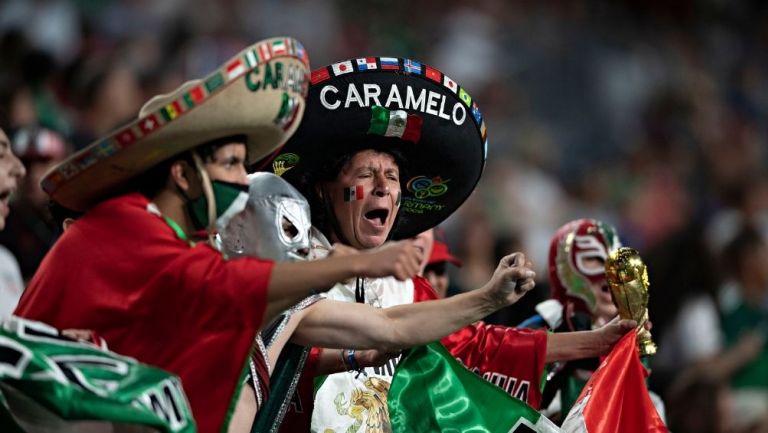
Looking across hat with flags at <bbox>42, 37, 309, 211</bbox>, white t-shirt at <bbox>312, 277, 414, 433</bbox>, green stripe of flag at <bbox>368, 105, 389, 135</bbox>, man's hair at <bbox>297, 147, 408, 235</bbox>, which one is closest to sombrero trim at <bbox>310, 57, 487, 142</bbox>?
green stripe of flag at <bbox>368, 105, 389, 135</bbox>

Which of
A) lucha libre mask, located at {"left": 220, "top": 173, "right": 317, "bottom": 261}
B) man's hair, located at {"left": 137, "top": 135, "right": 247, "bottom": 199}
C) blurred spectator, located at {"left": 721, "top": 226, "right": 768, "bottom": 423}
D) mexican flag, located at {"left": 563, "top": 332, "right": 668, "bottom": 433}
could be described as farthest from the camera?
blurred spectator, located at {"left": 721, "top": 226, "right": 768, "bottom": 423}

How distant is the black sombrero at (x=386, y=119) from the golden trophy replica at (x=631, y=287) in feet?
2.23

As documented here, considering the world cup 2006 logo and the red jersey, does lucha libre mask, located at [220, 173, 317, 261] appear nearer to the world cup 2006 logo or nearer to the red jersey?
the red jersey

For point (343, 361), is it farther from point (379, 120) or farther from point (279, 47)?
Answer: point (279, 47)

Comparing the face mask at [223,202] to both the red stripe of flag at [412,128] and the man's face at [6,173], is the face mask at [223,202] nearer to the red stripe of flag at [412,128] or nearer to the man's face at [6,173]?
the man's face at [6,173]

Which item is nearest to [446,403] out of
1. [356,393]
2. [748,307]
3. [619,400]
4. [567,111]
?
[356,393]

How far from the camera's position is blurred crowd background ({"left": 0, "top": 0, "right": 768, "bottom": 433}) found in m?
9.01

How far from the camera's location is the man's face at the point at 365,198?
5.00 meters

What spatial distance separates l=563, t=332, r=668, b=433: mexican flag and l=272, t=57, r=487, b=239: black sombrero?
90 centimetres

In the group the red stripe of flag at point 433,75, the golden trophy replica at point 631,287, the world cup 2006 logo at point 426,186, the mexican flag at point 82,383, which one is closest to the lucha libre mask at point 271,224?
the mexican flag at point 82,383

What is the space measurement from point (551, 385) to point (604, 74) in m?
8.75

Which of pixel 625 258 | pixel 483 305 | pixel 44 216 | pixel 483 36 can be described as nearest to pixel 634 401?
pixel 625 258

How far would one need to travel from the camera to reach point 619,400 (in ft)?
16.1

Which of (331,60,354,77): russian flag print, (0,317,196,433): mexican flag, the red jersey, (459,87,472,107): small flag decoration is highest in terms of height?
(459,87,472,107): small flag decoration
